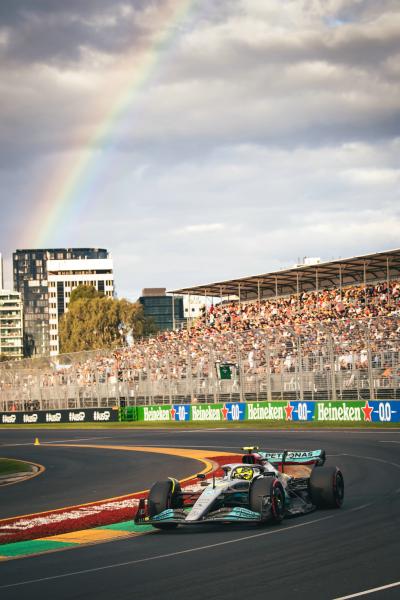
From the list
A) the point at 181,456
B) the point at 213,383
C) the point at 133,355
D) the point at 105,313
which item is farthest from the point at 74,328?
the point at 181,456

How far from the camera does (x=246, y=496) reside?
14.5 meters

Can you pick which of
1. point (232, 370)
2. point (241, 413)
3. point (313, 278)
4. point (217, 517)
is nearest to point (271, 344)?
point (232, 370)

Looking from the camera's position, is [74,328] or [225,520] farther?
[74,328]

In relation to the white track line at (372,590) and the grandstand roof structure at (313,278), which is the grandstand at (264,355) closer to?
the grandstand roof structure at (313,278)

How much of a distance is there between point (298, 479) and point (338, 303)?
4361 centimetres

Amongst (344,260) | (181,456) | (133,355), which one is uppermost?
(344,260)

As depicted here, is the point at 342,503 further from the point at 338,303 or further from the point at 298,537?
the point at 338,303

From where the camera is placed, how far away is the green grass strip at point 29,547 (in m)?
13.6

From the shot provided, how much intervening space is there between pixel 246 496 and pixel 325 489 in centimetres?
162

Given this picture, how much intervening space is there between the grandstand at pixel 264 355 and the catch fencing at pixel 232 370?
0.06 metres

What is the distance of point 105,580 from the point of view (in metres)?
10.5

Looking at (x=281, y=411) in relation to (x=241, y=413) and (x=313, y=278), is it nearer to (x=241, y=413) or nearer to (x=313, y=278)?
(x=241, y=413)

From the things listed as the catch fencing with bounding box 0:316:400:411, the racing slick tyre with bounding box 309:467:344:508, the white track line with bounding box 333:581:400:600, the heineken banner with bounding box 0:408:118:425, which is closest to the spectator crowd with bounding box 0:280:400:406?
the catch fencing with bounding box 0:316:400:411

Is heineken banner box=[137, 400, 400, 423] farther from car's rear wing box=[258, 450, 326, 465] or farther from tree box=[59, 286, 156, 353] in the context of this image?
tree box=[59, 286, 156, 353]
